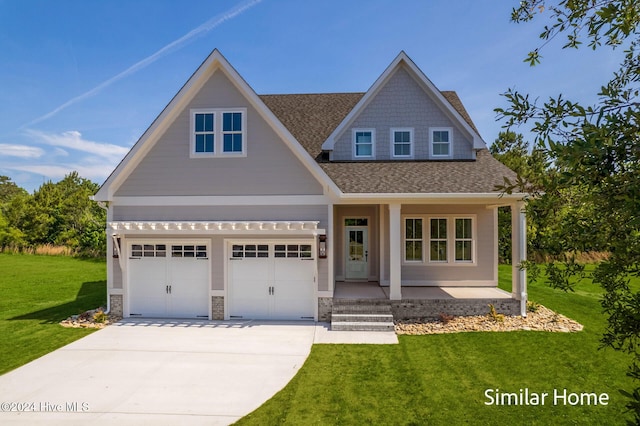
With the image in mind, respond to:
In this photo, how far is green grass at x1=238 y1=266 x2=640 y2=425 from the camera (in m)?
5.39

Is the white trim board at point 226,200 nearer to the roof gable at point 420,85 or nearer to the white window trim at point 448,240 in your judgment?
the roof gable at point 420,85

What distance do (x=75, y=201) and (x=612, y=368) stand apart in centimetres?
3790

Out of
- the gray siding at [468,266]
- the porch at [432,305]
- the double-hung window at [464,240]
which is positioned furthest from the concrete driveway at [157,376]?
the double-hung window at [464,240]

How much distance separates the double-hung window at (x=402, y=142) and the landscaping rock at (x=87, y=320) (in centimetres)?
1156

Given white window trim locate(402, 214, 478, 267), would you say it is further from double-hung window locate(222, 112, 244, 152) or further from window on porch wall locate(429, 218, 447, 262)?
double-hung window locate(222, 112, 244, 152)

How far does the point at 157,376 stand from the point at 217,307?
12.4 feet

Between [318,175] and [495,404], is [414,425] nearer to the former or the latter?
[495,404]

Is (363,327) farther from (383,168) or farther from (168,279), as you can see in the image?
(168,279)

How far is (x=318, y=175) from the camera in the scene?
33.7 feet

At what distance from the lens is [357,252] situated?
14.2 m

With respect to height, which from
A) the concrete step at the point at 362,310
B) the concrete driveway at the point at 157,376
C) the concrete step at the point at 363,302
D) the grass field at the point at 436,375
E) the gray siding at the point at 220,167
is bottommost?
the concrete driveway at the point at 157,376

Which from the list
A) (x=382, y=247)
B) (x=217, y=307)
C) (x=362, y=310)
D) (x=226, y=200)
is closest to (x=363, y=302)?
(x=362, y=310)

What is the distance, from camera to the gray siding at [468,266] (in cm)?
1331

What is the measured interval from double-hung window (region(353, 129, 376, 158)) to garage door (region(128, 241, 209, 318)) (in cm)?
674
